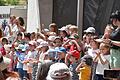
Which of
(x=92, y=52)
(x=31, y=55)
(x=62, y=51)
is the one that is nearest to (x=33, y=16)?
(x=31, y=55)

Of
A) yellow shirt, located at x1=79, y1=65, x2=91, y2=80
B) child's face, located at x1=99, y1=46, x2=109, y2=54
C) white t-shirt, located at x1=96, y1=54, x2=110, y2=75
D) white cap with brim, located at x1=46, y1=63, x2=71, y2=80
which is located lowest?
yellow shirt, located at x1=79, y1=65, x2=91, y2=80

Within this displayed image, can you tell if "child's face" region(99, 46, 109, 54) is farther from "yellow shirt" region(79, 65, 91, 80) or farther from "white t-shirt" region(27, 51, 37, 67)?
"white t-shirt" region(27, 51, 37, 67)

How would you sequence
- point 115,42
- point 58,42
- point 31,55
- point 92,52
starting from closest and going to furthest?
point 115,42 → point 92,52 → point 58,42 → point 31,55

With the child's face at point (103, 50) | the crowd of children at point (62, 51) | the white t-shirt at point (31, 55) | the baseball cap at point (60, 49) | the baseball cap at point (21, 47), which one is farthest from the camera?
the baseball cap at point (21, 47)

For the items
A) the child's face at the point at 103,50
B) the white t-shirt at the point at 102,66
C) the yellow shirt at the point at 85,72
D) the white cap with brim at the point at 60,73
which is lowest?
the yellow shirt at the point at 85,72

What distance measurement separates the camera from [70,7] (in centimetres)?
1536

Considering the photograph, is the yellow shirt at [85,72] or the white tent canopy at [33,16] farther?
the white tent canopy at [33,16]

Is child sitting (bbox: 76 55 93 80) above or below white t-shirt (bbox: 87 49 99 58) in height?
below

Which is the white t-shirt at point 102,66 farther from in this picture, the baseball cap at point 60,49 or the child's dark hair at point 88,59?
the baseball cap at point 60,49

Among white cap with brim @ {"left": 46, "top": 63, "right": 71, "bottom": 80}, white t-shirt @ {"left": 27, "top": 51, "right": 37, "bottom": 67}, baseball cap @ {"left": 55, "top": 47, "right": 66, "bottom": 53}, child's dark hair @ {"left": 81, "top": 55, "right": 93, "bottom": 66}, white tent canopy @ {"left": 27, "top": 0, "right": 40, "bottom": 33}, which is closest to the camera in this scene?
white cap with brim @ {"left": 46, "top": 63, "right": 71, "bottom": 80}

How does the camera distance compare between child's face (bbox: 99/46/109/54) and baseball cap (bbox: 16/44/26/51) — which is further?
baseball cap (bbox: 16/44/26/51)

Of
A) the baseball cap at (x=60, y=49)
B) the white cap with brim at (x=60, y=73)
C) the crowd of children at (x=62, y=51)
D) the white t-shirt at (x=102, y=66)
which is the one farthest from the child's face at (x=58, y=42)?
the white cap with brim at (x=60, y=73)

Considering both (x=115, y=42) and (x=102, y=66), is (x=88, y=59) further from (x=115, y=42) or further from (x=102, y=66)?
(x=115, y=42)

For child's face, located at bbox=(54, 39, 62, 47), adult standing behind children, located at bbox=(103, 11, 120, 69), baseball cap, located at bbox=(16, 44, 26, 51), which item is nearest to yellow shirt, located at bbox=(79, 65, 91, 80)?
adult standing behind children, located at bbox=(103, 11, 120, 69)
